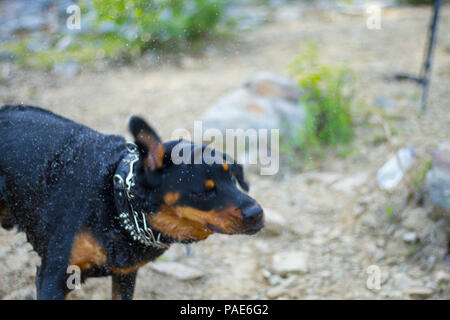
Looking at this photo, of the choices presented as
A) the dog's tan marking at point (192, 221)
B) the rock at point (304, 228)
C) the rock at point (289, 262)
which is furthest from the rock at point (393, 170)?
the dog's tan marking at point (192, 221)

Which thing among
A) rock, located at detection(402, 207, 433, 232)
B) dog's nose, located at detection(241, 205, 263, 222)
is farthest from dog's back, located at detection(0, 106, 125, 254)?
rock, located at detection(402, 207, 433, 232)

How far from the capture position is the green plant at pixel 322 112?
4.68m

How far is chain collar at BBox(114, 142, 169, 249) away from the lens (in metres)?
2.29

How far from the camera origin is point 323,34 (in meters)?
8.43

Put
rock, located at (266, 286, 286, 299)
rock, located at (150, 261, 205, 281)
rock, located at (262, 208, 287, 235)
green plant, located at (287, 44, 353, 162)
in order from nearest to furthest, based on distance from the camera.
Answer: rock, located at (266, 286, 286, 299), rock, located at (150, 261, 205, 281), rock, located at (262, 208, 287, 235), green plant, located at (287, 44, 353, 162)

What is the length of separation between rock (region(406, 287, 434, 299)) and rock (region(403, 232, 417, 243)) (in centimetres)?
40

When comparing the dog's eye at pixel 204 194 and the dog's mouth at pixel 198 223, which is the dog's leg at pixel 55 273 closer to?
the dog's mouth at pixel 198 223

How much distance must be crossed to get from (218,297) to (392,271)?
124cm

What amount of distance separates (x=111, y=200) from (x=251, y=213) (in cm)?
74

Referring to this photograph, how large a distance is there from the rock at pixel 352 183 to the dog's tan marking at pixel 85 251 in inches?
98.9

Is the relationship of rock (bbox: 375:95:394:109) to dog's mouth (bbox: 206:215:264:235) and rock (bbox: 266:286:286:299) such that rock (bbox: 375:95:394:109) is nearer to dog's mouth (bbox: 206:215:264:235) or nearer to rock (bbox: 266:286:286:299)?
rock (bbox: 266:286:286:299)

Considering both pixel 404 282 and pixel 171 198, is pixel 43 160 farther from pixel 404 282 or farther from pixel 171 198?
pixel 404 282
